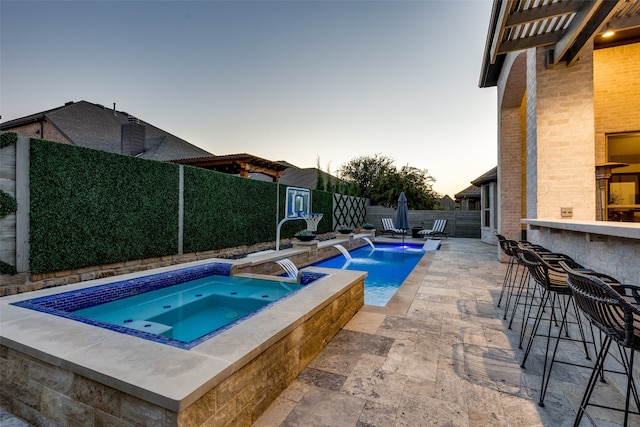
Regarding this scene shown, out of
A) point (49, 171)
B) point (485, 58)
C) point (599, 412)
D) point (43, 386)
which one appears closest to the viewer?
point (43, 386)

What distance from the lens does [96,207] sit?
512 centimetres

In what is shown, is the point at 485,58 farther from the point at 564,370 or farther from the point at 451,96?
the point at 564,370

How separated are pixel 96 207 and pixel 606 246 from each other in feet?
23.2

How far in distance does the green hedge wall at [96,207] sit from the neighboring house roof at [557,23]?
22.9ft

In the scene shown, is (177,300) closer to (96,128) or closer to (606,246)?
(606,246)

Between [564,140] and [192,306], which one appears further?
[564,140]

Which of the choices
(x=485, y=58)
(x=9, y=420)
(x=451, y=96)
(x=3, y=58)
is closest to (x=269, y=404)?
(x=9, y=420)

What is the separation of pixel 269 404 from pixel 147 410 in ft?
2.89

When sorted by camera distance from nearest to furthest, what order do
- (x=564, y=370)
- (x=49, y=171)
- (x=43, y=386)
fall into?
(x=43, y=386)
(x=564, y=370)
(x=49, y=171)

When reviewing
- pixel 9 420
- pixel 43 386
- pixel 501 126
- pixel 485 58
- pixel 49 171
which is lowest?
pixel 9 420

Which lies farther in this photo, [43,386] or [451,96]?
[451,96]

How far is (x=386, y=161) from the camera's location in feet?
89.2

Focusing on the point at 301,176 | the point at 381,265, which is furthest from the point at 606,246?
the point at 301,176

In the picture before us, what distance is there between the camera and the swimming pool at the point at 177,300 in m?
3.67
